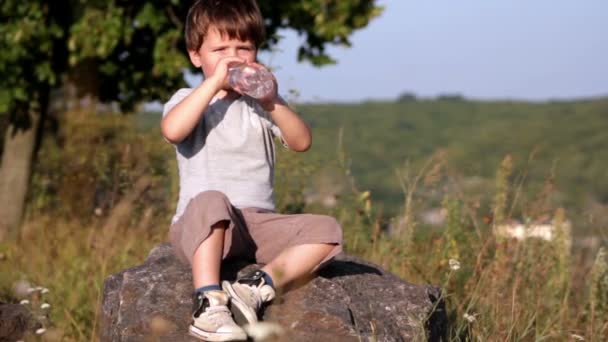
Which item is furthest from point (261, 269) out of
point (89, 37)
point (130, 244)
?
point (89, 37)

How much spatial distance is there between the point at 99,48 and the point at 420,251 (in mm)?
4408

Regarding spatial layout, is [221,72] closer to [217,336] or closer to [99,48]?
[217,336]

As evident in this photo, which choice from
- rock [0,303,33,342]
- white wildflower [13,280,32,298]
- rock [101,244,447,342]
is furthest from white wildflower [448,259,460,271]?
white wildflower [13,280,32,298]

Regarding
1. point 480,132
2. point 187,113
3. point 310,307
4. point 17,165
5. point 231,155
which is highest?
point 187,113

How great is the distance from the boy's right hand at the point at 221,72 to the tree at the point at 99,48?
5531mm

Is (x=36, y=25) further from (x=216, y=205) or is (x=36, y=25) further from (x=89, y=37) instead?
(x=216, y=205)

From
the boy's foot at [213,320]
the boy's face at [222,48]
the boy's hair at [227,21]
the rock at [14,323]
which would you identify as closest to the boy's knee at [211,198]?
the boy's foot at [213,320]

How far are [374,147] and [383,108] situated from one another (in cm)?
1792

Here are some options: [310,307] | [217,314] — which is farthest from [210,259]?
[310,307]

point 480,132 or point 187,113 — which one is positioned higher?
point 187,113

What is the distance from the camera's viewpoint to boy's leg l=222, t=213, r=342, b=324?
385cm

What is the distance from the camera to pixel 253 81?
165 inches

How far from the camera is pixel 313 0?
400 inches

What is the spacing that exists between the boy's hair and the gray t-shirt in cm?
29
